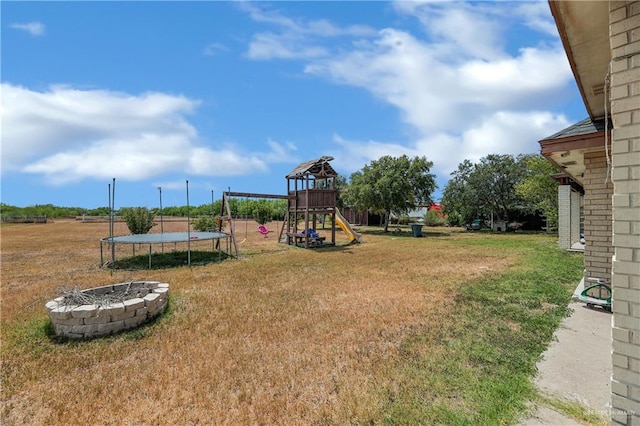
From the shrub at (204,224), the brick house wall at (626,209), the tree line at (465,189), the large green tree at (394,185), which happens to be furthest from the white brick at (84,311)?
the large green tree at (394,185)

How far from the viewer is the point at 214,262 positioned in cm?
1083

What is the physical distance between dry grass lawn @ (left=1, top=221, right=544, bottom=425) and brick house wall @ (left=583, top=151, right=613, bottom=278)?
2543 mm

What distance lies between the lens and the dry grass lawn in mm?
2928

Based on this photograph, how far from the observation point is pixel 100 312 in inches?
183

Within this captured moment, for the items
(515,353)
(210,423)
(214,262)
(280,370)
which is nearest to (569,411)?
(515,353)

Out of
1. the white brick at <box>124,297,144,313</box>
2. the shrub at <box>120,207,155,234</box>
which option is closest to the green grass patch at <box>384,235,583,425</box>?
the white brick at <box>124,297,144,313</box>

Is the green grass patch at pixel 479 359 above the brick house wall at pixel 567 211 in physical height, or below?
below

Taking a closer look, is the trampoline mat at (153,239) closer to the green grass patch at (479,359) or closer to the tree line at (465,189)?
the tree line at (465,189)

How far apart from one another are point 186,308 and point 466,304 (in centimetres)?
507

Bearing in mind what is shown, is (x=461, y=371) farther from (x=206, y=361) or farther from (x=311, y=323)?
(x=206, y=361)

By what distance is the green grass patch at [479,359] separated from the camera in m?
2.75

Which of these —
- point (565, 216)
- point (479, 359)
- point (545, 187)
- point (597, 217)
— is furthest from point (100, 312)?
point (545, 187)

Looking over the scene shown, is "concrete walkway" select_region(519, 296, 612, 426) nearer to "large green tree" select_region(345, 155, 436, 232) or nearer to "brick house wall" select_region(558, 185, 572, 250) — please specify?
"brick house wall" select_region(558, 185, 572, 250)

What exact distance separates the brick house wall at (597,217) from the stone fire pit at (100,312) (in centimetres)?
772
